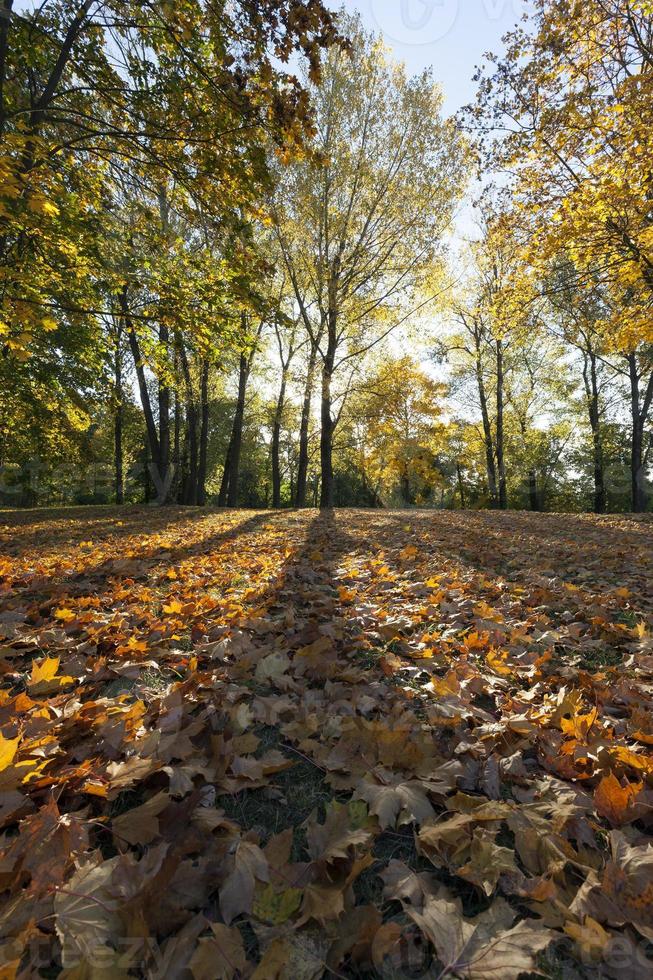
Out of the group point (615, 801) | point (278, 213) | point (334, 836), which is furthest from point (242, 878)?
point (278, 213)

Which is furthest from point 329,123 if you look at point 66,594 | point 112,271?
point 66,594

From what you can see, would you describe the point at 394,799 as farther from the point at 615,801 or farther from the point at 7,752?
the point at 7,752

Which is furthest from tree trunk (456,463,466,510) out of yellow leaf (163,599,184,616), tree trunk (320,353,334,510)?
yellow leaf (163,599,184,616)

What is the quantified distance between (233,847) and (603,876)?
0.95 metres

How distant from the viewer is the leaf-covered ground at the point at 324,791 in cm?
95

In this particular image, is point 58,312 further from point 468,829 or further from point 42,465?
point 42,465

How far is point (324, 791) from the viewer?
1506 millimetres

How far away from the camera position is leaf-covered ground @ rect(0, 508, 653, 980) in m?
0.95

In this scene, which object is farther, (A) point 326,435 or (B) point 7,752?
(A) point 326,435

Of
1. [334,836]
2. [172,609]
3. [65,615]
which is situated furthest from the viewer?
[172,609]

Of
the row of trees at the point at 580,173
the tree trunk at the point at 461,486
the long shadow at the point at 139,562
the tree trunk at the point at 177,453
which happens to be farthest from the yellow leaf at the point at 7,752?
the tree trunk at the point at 461,486

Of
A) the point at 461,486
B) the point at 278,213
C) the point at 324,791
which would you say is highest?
the point at 278,213

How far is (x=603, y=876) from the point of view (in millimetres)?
1085

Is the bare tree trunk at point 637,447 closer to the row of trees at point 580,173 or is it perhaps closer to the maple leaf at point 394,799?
the row of trees at point 580,173
